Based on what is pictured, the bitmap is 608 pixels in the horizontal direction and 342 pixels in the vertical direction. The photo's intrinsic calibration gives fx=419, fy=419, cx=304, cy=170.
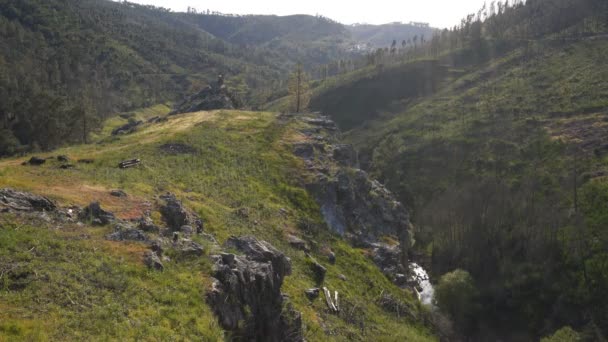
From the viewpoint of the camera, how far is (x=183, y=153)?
64.1m

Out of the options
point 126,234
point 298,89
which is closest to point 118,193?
point 126,234

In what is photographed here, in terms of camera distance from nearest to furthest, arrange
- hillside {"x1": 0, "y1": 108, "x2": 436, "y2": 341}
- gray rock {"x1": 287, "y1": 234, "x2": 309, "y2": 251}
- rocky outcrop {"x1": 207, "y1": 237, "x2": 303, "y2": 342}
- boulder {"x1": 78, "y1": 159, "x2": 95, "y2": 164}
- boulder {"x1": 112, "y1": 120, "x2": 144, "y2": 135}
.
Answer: hillside {"x1": 0, "y1": 108, "x2": 436, "y2": 341}
rocky outcrop {"x1": 207, "y1": 237, "x2": 303, "y2": 342}
gray rock {"x1": 287, "y1": 234, "x2": 309, "y2": 251}
boulder {"x1": 78, "y1": 159, "x2": 95, "y2": 164}
boulder {"x1": 112, "y1": 120, "x2": 144, "y2": 135}

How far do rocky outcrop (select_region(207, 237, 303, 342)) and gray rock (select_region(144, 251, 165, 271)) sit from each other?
3167 mm

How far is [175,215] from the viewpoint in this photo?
37375mm

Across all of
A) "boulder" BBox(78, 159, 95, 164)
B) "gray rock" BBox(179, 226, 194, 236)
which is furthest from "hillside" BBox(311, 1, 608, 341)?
"boulder" BBox(78, 159, 95, 164)

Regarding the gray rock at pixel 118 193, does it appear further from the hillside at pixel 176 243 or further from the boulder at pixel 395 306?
the boulder at pixel 395 306

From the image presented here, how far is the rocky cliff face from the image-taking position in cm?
6538

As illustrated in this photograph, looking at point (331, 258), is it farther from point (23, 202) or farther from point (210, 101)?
point (210, 101)

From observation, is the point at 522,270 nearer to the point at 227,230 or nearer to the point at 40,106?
the point at 227,230

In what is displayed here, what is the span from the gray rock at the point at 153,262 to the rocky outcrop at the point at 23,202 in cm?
916

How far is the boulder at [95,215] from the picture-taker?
94.0 feet

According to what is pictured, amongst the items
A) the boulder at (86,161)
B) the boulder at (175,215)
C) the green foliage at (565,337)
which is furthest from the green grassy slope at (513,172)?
the boulder at (86,161)

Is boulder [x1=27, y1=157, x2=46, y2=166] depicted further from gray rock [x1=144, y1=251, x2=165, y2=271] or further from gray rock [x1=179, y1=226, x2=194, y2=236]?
gray rock [x1=144, y1=251, x2=165, y2=271]

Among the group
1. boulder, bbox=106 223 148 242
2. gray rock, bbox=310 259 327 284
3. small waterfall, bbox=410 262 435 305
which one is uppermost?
boulder, bbox=106 223 148 242
